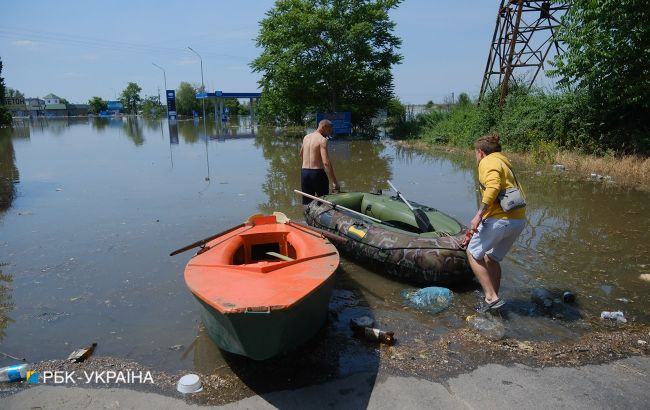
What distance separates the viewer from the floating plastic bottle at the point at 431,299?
15.6ft

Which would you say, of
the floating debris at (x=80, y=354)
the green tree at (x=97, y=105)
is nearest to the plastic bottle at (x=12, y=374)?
the floating debris at (x=80, y=354)

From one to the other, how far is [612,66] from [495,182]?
10.3 m

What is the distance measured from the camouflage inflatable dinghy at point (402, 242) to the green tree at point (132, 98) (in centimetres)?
10639

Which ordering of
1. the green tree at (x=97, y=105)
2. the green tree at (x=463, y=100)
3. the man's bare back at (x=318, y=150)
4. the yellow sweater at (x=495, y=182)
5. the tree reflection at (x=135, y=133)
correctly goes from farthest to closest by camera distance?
the green tree at (x=97, y=105)
the tree reflection at (x=135, y=133)
the green tree at (x=463, y=100)
the man's bare back at (x=318, y=150)
the yellow sweater at (x=495, y=182)

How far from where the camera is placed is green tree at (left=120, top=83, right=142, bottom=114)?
329ft

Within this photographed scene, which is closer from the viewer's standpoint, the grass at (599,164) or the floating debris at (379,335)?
the floating debris at (379,335)

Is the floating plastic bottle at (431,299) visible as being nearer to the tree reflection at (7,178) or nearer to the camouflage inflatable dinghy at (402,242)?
the camouflage inflatable dinghy at (402,242)

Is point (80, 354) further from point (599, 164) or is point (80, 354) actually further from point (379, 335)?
point (599, 164)

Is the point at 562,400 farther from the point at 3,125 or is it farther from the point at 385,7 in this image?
the point at 3,125

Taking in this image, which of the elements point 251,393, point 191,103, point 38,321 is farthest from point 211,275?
point 191,103

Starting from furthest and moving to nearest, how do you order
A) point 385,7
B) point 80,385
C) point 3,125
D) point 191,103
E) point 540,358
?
point 191,103 < point 3,125 < point 385,7 < point 540,358 < point 80,385

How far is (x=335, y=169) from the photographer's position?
14445mm

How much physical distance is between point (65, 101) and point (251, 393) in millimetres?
145520

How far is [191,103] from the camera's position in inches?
3061
